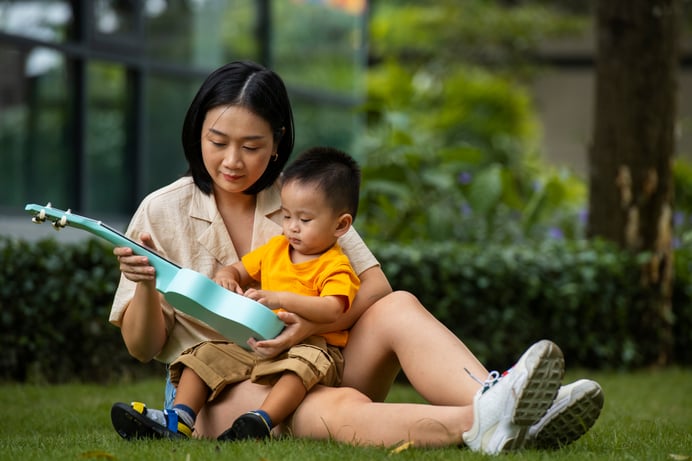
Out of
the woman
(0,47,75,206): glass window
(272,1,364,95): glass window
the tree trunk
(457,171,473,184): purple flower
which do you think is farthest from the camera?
(272,1,364,95): glass window

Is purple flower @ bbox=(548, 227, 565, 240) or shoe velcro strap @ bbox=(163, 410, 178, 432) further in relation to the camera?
purple flower @ bbox=(548, 227, 565, 240)

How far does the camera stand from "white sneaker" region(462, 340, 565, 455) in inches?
104

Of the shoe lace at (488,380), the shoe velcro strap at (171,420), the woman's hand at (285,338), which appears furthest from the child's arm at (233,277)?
the shoe lace at (488,380)

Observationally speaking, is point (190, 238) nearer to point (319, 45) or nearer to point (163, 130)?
point (163, 130)

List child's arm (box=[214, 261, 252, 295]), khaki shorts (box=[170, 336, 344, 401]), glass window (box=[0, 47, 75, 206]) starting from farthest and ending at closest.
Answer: glass window (box=[0, 47, 75, 206]) → child's arm (box=[214, 261, 252, 295]) → khaki shorts (box=[170, 336, 344, 401])

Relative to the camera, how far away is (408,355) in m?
3.01

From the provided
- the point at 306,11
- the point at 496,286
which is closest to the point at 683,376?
the point at 496,286

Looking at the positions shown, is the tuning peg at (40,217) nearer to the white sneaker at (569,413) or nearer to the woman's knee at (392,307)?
the woman's knee at (392,307)

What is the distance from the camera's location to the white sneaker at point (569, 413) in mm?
2764

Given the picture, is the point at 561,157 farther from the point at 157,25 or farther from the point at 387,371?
the point at 387,371

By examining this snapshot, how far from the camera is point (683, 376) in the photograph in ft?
19.9

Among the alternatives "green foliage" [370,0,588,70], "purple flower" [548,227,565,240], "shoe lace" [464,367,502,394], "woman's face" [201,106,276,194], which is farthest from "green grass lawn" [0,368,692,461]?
"green foliage" [370,0,588,70]

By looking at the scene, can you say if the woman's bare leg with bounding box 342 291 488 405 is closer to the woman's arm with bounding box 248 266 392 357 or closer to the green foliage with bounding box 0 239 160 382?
the woman's arm with bounding box 248 266 392 357

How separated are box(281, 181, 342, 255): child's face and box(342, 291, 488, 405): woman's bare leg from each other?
0.27m
